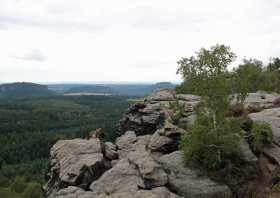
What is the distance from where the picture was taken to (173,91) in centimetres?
4975

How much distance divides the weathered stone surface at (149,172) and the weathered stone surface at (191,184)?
852 millimetres

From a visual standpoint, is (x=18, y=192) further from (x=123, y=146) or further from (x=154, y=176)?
(x=154, y=176)

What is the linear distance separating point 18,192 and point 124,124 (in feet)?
267

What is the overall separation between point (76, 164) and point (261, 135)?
16.2 metres

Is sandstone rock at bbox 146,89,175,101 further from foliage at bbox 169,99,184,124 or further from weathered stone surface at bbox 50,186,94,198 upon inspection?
weathered stone surface at bbox 50,186,94,198

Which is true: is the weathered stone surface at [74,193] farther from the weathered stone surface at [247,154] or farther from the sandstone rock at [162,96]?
the sandstone rock at [162,96]

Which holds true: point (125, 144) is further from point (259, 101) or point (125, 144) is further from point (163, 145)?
point (259, 101)

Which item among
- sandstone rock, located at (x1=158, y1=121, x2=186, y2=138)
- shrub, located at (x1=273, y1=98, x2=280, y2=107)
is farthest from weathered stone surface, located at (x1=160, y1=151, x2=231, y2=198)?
shrub, located at (x1=273, y1=98, x2=280, y2=107)

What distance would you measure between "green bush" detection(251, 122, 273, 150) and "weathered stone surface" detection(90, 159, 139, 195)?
10.9 metres

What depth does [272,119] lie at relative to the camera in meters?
32.9

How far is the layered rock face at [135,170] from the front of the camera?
2355 cm

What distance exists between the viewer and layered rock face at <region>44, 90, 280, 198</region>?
23.5m

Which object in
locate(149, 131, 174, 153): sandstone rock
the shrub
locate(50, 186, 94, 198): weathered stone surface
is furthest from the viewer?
the shrub

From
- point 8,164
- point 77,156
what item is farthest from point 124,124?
point 8,164
